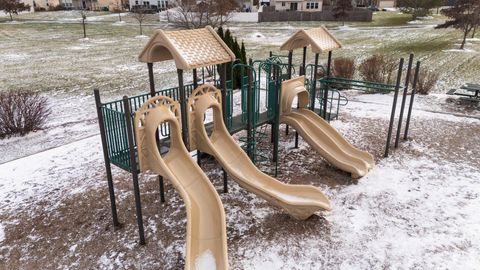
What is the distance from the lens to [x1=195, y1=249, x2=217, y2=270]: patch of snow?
4430 millimetres

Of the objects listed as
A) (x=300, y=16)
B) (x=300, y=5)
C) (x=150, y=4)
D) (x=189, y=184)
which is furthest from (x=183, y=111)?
(x=150, y=4)

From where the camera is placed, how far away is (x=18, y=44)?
2977 centimetres

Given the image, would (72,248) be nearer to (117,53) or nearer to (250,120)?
(250,120)

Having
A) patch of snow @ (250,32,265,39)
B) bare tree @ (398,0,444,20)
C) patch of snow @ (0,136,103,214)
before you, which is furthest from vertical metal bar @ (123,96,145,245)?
bare tree @ (398,0,444,20)

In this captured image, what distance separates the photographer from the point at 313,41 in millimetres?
7750

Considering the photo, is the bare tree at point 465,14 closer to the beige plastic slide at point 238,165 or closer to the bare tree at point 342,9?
the bare tree at point 342,9

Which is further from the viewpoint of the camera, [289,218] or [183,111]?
[289,218]

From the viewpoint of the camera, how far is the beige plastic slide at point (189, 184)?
455 cm

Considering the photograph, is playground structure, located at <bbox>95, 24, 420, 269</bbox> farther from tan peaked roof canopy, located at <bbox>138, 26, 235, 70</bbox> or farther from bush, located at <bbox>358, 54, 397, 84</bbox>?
bush, located at <bbox>358, 54, 397, 84</bbox>

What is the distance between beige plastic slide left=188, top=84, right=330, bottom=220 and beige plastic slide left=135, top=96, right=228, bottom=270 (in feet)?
1.65

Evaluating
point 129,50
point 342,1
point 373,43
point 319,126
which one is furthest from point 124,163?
point 342,1

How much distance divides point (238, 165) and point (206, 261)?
197 centimetres

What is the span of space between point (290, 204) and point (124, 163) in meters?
2.67

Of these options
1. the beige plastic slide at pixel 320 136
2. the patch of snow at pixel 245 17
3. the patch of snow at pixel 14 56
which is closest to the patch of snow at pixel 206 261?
the beige plastic slide at pixel 320 136
